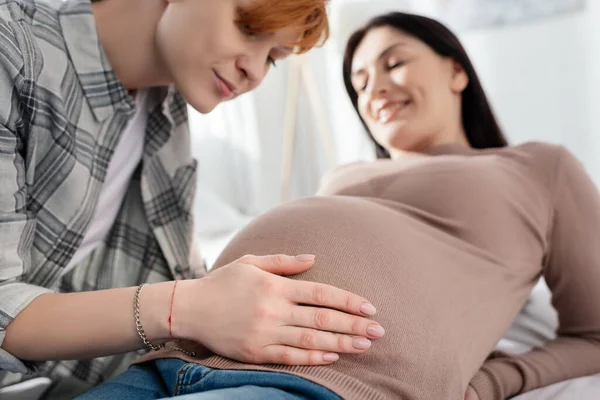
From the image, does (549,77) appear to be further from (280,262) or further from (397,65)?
(280,262)

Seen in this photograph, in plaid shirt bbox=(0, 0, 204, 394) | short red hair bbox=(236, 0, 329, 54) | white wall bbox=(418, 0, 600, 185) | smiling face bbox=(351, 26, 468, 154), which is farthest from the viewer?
white wall bbox=(418, 0, 600, 185)

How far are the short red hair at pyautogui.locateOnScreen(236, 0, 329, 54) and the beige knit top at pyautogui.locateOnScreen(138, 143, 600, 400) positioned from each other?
31cm

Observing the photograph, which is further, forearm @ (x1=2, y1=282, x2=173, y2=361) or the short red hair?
the short red hair

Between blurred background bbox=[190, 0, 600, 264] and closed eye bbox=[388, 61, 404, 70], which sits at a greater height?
closed eye bbox=[388, 61, 404, 70]

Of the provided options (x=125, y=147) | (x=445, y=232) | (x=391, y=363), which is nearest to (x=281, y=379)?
(x=391, y=363)

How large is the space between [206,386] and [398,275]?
32 cm

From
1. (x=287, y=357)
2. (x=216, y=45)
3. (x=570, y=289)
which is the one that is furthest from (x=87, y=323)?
(x=570, y=289)

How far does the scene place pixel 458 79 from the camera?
1.58 m

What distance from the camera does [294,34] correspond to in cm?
116

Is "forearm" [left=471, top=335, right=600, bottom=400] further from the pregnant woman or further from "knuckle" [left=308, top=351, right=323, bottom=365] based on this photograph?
"knuckle" [left=308, top=351, right=323, bottom=365]

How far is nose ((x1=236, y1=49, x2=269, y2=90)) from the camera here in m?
1.14

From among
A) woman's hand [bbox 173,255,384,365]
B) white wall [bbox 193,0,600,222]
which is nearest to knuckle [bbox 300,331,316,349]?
woman's hand [bbox 173,255,384,365]

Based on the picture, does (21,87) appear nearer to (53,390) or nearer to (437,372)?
(53,390)

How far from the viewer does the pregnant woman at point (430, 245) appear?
835 mm
